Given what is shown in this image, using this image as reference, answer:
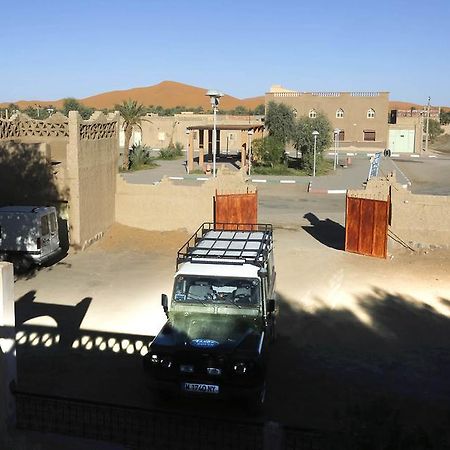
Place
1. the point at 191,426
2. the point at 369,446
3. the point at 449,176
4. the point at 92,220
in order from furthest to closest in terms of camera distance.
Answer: the point at 449,176, the point at 92,220, the point at 191,426, the point at 369,446

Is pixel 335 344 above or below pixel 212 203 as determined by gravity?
below

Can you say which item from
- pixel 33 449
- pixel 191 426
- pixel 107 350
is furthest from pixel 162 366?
pixel 107 350

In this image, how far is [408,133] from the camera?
64.5 meters

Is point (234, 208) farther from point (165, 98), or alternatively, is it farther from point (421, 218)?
point (165, 98)

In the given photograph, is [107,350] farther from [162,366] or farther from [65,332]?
[162,366]

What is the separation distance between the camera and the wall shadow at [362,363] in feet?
27.3

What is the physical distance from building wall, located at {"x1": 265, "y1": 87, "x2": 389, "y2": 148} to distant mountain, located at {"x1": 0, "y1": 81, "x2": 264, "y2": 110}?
94928 millimetres

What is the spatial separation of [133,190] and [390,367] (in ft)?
41.3

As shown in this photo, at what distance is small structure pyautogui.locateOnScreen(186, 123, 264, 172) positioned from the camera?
41.1 meters

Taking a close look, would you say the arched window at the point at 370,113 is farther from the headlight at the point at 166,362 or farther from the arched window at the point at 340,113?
the headlight at the point at 166,362

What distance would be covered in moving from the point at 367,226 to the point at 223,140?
4279 centimetres

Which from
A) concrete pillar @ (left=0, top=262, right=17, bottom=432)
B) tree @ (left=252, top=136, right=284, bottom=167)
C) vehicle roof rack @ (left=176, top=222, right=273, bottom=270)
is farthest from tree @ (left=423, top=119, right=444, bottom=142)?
concrete pillar @ (left=0, top=262, right=17, bottom=432)

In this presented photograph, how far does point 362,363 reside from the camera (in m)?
10.0

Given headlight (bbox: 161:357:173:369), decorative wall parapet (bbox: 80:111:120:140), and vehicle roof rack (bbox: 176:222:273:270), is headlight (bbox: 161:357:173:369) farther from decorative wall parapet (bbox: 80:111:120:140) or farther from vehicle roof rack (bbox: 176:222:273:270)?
decorative wall parapet (bbox: 80:111:120:140)
